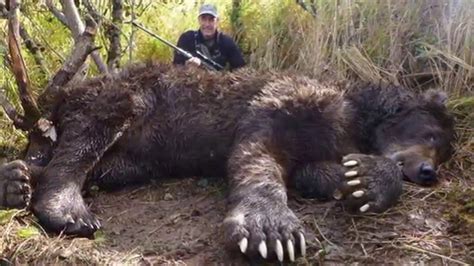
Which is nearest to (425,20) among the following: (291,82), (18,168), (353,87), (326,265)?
(353,87)

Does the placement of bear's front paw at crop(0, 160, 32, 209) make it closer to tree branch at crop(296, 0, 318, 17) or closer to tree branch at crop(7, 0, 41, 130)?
tree branch at crop(7, 0, 41, 130)

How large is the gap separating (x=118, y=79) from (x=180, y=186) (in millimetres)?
776

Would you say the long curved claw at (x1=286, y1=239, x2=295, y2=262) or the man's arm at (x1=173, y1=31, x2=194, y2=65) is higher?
the man's arm at (x1=173, y1=31, x2=194, y2=65)

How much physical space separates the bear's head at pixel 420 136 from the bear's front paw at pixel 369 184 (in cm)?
35

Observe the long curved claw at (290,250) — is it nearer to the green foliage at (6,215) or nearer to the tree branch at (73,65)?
the green foliage at (6,215)

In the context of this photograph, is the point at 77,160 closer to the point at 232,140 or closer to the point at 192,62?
Result: the point at 232,140

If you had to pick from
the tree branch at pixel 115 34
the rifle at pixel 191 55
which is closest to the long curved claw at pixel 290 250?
the rifle at pixel 191 55

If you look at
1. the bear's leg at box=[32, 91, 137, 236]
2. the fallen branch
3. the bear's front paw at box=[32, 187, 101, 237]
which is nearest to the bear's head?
the fallen branch

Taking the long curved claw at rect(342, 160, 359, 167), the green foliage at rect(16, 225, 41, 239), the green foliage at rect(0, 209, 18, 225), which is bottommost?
the green foliage at rect(16, 225, 41, 239)

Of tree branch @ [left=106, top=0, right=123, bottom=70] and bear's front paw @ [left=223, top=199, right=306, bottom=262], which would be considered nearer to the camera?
bear's front paw @ [left=223, top=199, right=306, bottom=262]

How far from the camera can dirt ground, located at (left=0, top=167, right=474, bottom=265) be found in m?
Result: 3.42

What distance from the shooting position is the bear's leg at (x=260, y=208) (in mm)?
3236

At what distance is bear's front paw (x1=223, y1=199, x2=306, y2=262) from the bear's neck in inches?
46.9

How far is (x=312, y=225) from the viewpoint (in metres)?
3.67
